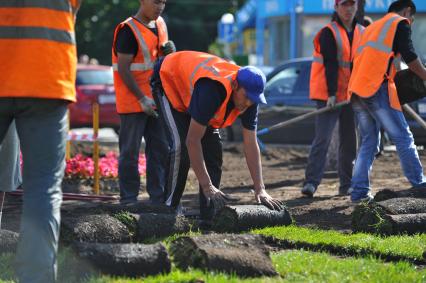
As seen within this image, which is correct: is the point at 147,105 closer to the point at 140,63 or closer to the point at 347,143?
the point at 140,63

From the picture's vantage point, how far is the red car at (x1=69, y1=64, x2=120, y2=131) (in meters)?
19.8

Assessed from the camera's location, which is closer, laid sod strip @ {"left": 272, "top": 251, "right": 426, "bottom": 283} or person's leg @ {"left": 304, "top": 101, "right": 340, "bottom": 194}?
laid sod strip @ {"left": 272, "top": 251, "right": 426, "bottom": 283}

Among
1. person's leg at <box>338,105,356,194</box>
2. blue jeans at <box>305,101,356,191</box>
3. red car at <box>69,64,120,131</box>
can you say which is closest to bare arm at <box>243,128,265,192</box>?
blue jeans at <box>305,101,356,191</box>

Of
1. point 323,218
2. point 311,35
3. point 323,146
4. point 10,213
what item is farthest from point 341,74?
point 311,35

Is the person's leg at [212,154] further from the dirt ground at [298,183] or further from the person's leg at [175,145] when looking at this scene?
the dirt ground at [298,183]

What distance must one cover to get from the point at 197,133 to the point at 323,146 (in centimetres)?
382

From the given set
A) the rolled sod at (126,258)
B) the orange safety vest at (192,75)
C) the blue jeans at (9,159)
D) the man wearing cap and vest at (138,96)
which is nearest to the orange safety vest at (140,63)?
the man wearing cap and vest at (138,96)

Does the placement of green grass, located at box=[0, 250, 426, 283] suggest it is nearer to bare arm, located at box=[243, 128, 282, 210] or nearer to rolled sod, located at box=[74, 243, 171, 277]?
rolled sod, located at box=[74, 243, 171, 277]

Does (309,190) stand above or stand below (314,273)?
below

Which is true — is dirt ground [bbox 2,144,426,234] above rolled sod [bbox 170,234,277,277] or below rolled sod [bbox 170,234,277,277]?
below

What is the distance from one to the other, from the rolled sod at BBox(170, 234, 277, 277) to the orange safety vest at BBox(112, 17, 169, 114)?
2898 millimetres

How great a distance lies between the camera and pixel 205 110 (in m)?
6.27

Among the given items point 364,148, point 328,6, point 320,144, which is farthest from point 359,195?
point 328,6

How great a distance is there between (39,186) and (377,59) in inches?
181
